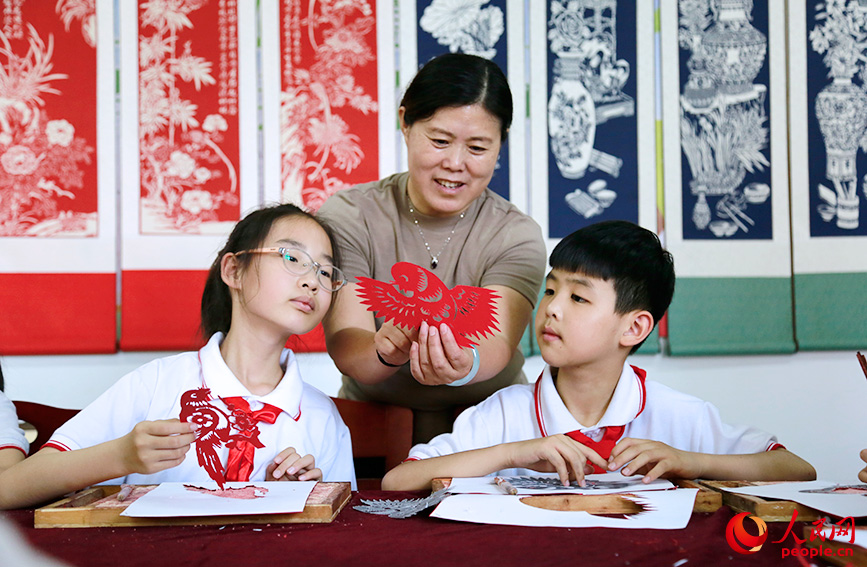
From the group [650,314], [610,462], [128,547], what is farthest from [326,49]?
[128,547]

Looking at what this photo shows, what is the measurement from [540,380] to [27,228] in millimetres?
1954

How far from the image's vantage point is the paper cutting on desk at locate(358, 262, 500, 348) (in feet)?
4.16

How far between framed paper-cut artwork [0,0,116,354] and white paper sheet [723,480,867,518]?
85.8 inches

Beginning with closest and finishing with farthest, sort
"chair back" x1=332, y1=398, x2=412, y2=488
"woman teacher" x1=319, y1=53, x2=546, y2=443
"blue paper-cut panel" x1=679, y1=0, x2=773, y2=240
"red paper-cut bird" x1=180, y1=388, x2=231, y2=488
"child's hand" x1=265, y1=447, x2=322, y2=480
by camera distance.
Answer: "red paper-cut bird" x1=180, y1=388, x2=231, y2=488
"child's hand" x1=265, y1=447, x2=322, y2=480
"woman teacher" x1=319, y1=53, x2=546, y2=443
"chair back" x1=332, y1=398, x2=412, y2=488
"blue paper-cut panel" x1=679, y1=0, x2=773, y2=240

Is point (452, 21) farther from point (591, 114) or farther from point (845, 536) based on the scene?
point (845, 536)

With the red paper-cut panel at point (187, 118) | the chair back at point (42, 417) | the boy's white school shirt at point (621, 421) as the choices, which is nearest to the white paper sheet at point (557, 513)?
the boy's white school shirt at point (621, 421)

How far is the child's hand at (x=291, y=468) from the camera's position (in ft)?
4.07

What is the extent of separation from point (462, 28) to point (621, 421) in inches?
69.0

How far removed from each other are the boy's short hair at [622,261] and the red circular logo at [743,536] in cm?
65

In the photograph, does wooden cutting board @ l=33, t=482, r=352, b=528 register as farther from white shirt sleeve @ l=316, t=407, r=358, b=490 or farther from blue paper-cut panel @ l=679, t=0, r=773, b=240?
blue paper-cut panel @ l=679, t=0, r=773, b=240

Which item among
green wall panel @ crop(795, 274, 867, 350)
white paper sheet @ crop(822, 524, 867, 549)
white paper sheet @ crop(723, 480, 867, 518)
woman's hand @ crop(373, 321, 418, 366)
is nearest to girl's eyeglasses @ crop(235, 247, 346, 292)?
woman's hand @ crop(373, 321, 418, 366)

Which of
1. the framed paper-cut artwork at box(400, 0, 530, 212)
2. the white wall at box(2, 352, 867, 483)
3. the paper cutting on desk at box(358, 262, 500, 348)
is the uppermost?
the framed paper-cut artwork at box(400, 0, 530, 212)

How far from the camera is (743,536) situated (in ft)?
2.83

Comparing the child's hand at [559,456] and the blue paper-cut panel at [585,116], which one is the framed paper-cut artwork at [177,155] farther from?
the child's hand at [559,456]
